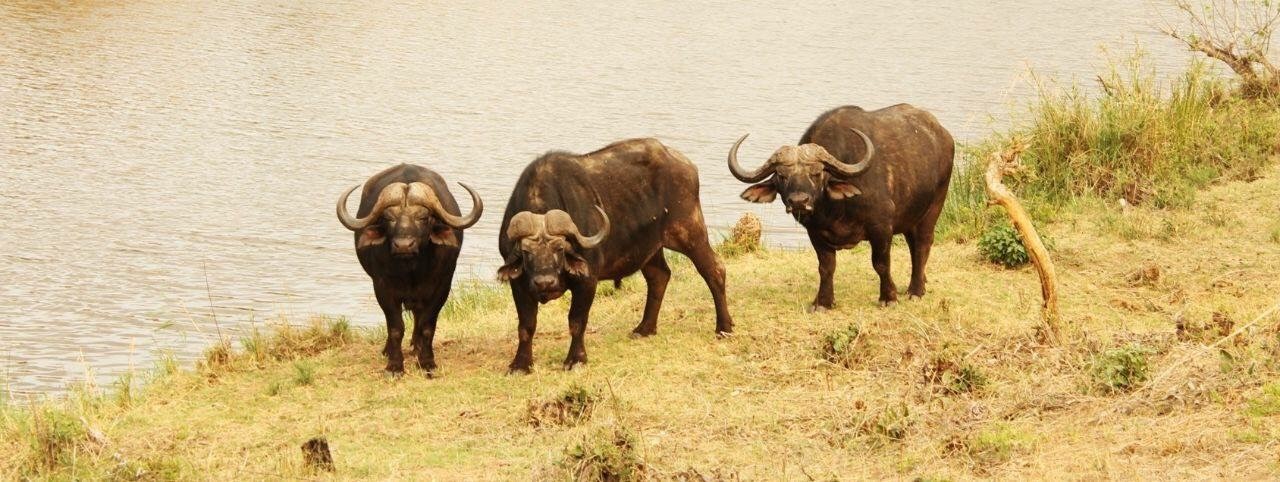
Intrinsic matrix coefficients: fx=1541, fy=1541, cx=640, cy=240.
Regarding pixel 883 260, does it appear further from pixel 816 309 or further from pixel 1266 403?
pixel 1266 403

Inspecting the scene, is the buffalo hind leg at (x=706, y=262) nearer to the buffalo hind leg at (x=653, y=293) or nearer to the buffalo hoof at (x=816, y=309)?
the buffalo hind leg at (x=653, y=293)

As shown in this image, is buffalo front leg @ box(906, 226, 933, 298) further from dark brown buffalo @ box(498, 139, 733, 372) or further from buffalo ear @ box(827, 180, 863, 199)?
dark brown buffalo @ box(498, 139, 733, 372)

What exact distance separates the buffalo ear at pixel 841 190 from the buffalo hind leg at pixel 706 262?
0.82 m

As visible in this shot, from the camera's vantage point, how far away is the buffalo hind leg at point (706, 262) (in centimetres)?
963

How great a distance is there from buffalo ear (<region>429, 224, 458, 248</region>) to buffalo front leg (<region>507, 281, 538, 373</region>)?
1.37 ft

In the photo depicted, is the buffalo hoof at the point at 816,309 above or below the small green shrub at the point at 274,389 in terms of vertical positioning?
above

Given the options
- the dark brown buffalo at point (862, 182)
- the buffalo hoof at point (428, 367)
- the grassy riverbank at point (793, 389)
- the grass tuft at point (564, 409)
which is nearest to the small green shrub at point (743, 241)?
the grassy riverbank at point (793, 389)

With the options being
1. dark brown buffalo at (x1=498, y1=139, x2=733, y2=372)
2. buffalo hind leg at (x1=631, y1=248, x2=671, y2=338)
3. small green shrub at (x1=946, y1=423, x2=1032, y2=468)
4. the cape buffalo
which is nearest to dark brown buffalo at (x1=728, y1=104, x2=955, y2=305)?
dark brown buffalo at (x1=498, y1=139, x2=733, y2=372)

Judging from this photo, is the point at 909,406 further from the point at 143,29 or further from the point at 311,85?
the point at 143,29

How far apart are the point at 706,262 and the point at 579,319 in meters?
1.16

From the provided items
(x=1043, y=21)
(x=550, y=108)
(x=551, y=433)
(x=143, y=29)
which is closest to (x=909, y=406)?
(x=551, y=433)

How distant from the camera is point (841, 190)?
31.8 feet

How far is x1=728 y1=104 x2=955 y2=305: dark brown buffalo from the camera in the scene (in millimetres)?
9625

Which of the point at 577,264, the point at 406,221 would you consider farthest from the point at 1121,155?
the point at 406,221
